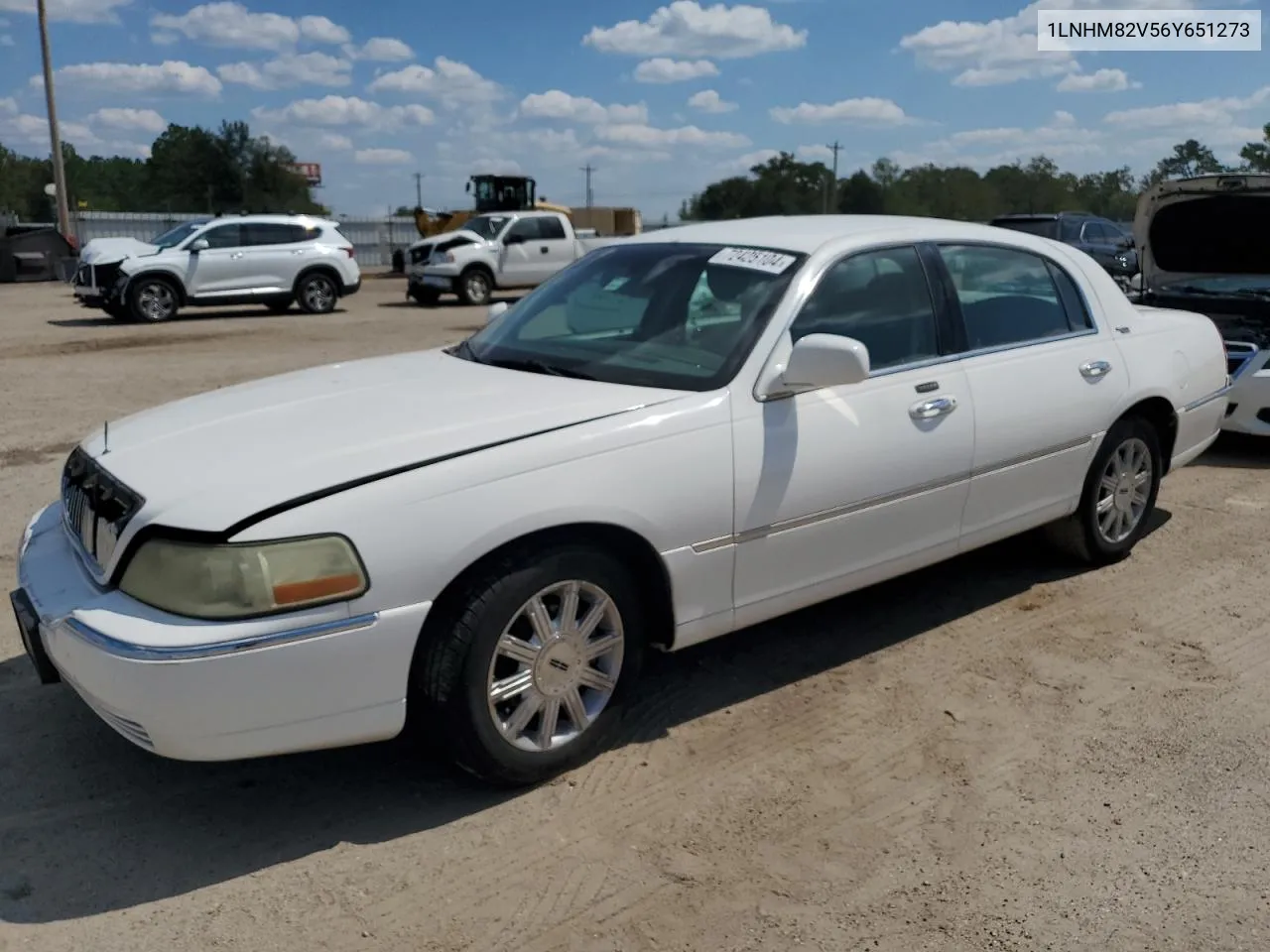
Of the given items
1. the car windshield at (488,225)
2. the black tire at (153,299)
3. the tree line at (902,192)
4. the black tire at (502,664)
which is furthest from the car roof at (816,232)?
the tree line at (902,192)

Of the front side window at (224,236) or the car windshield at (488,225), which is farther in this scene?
the car windshield at (488,225)

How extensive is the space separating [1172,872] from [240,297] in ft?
58.8

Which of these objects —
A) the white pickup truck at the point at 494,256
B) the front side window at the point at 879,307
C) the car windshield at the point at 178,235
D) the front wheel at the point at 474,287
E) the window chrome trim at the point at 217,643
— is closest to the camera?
the window chrome trim at the point at 217,643

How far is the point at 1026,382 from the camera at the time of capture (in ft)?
14.7

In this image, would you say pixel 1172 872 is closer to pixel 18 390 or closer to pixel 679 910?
pixel 679 910

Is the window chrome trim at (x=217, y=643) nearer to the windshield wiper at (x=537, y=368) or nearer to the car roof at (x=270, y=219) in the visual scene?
the windshield wiper at (x=537, y=368)

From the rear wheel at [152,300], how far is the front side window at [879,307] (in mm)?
15991

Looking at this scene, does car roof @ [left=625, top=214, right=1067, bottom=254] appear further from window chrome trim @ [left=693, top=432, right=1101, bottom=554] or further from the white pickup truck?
the white pickup truck

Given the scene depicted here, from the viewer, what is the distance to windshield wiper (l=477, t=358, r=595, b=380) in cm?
383

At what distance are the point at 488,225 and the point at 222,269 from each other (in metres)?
5.85

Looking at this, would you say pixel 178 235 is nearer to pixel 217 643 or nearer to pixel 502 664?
pixel 502 664

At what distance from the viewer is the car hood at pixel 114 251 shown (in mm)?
17578

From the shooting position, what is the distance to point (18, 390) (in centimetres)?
1067

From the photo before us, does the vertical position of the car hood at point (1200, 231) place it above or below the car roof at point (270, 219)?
below
